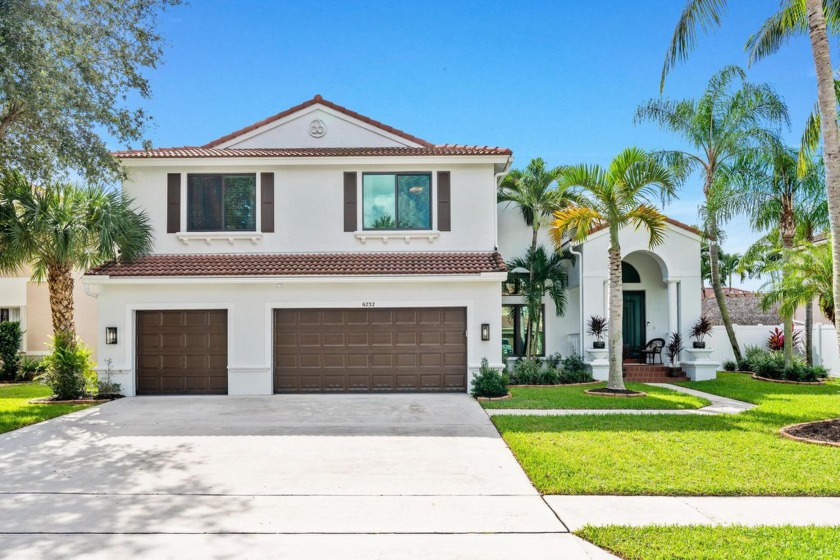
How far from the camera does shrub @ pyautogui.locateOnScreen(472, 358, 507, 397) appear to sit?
13680 millimetres

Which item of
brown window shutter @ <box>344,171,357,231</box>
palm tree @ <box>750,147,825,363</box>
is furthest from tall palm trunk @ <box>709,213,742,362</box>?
brown window shutter @ <box>344,171,357,231</box>

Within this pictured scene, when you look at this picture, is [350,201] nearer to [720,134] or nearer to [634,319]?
[634,319]

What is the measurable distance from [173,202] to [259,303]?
375 cm

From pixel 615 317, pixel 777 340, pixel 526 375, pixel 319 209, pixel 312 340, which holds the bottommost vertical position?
pixel 526 375

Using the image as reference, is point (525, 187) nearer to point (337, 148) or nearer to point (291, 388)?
point (337, 148)

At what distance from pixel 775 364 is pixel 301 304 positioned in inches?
547

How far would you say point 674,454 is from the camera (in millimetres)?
8359

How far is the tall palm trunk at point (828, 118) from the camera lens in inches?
379

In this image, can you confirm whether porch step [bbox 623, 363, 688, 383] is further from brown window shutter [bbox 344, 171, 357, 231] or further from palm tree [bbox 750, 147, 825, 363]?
brown window shutter [bbox 344, 171, 357, 231]

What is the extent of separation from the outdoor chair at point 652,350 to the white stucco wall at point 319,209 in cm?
670

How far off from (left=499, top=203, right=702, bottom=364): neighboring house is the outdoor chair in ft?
0.88

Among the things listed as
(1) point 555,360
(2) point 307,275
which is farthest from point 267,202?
(1) point 555,360

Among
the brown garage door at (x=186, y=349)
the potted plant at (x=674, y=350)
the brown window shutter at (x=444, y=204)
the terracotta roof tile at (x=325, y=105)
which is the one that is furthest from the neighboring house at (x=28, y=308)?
the potted plant at (x=674, y=350)

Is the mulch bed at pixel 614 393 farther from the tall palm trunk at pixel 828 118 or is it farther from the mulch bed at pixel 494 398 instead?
the tall palm trunk at pixel 828 118
